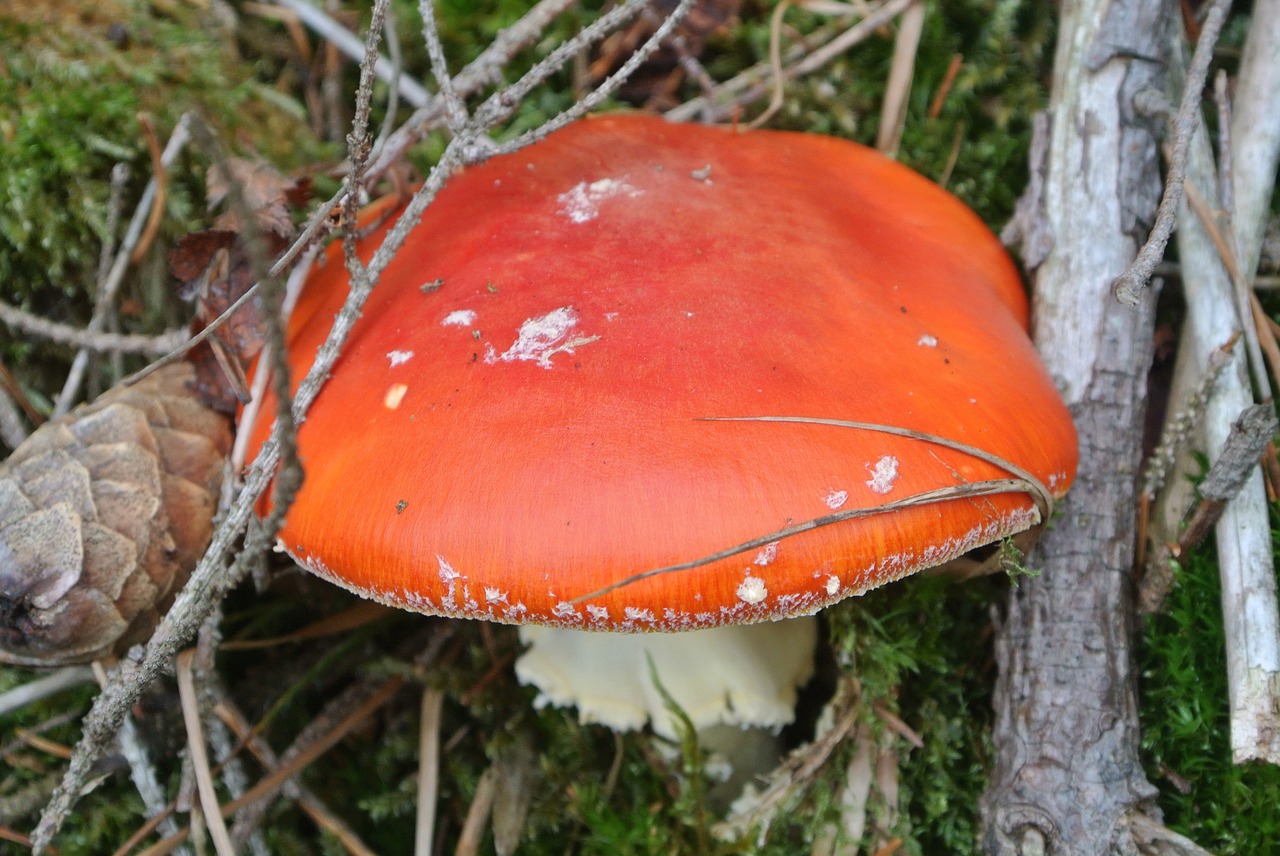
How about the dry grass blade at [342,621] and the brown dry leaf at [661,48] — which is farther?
the brown dry leaf at [661,48]

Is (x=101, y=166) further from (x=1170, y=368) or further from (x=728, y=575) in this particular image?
(x=1170, y=368)

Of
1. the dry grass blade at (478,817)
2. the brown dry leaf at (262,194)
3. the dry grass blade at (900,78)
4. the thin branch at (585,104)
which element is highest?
the thin branch at (585,104)

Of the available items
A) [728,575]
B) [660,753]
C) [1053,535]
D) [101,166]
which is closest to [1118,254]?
[1053,535]

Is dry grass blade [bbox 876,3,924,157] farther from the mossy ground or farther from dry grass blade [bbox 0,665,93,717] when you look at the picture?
dry grass blade [bbox 0,665,93,717]

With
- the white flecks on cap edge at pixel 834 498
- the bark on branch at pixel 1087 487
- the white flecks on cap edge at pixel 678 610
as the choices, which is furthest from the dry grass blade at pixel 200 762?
the bark on branch at pixel 1087 487

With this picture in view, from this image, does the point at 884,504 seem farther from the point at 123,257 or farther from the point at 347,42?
the point at 347,42

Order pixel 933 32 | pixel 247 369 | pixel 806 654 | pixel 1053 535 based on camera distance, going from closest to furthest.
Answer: pixel 1053 535, pixel 247 369, pixel 806 654, pixel 933 32

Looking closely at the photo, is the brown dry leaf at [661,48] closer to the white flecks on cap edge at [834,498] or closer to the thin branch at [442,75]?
the thin branch at [442,75]
